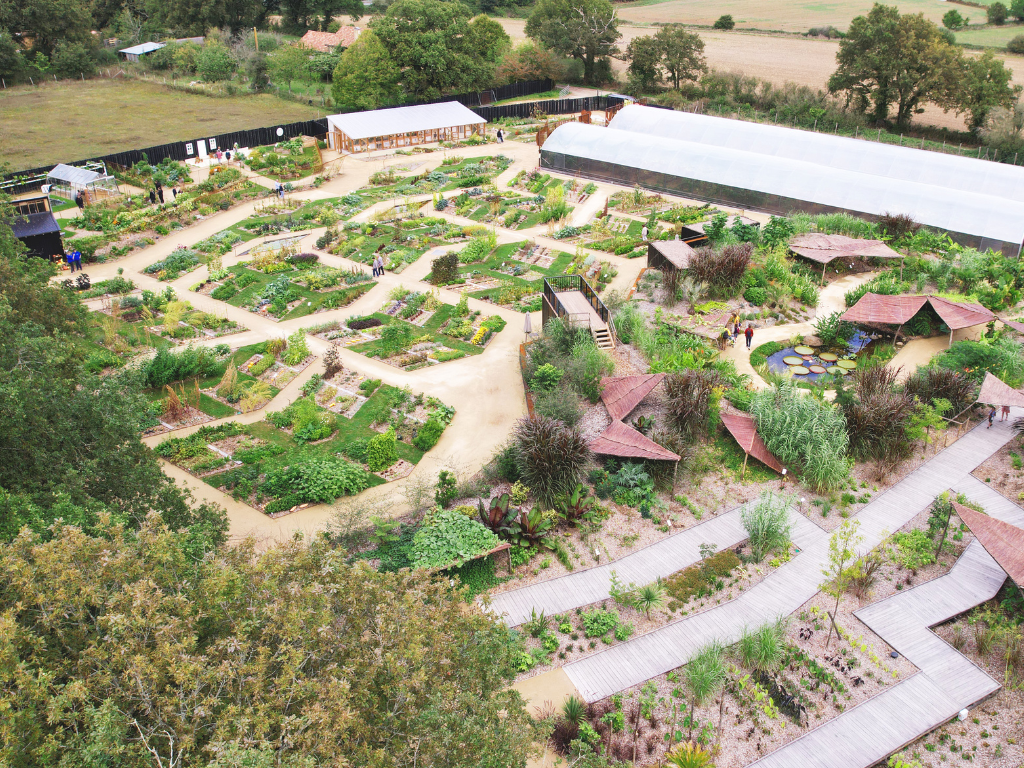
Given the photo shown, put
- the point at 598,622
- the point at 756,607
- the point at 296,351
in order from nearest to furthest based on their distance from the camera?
the point at 598,622, the point at 756,607, the point at 296,351

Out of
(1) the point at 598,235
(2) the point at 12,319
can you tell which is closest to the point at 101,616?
(2) the point at 12,319

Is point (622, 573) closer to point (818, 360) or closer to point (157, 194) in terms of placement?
point (818, 360)

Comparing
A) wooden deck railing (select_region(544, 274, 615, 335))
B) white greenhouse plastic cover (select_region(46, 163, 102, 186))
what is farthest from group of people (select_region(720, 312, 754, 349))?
white greenhouse plastic cover (select_region(46, 163, 102, 186))

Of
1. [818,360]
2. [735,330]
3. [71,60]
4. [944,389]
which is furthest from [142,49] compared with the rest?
[944,389]

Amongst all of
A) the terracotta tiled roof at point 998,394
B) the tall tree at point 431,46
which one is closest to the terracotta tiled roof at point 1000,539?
the terracotta tiled roof at point 998,394

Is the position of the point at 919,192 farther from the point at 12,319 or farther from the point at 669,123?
the point at 12,319

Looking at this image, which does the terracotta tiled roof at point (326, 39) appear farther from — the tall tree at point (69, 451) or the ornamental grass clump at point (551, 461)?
the ornamental grass clump at point (551, 461)
